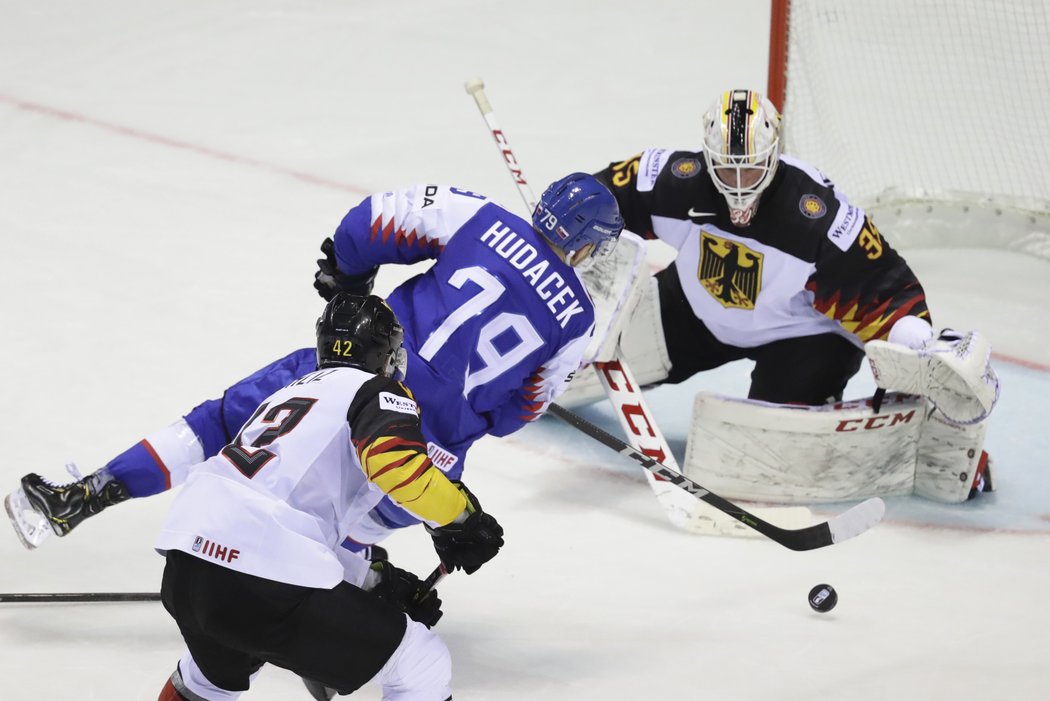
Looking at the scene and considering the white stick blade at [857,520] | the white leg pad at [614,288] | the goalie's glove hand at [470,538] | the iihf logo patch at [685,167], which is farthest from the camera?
the white leg pad at [614,288]

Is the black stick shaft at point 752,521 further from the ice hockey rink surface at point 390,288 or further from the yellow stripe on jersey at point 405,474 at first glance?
the yellow stripe on jersey at point 405,474

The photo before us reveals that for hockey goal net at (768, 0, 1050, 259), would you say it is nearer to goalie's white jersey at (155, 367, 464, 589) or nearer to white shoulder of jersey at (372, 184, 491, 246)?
white shoulder of jersey at (372, 184, 491, 246)

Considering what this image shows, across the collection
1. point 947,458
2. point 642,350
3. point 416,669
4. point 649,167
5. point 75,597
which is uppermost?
point 649,167

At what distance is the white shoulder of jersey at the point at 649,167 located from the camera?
3.77m

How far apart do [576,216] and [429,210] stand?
1.14 ft

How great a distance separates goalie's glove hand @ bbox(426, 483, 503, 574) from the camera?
2455mm

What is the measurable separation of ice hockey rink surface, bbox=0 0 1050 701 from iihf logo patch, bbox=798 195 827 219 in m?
0.83

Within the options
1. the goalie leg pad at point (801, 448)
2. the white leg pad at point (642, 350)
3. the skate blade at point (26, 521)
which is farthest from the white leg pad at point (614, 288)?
the skate blade at point (26, 521)

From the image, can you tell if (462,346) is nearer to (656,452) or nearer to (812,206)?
(656,452)

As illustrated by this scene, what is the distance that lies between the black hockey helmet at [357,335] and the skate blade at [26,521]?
918mm

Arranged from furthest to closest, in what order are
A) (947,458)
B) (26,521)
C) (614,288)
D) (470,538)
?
(614,288) → (947,458) → (26,521) → (470,538)

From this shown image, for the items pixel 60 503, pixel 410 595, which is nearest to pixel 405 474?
pixel 410 595

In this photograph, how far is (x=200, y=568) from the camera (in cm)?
226

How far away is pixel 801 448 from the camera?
369cm
